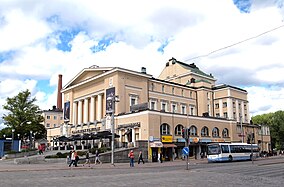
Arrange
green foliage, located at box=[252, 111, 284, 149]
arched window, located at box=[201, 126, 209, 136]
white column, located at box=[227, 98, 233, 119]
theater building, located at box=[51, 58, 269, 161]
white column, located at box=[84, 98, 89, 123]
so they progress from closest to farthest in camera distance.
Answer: theater building, located at box=[51, 58, 269, 161]
arched window, located at box=[201, 126, 209, 136]
white column, located at box=[84, 98, 89, 123]
white column, located at box=[227, 98, 233, 119]
green foliage, located at box=[252, 111, 284, 149]

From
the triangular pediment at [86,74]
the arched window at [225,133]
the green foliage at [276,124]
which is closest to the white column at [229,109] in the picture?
the arched window at [225,133]

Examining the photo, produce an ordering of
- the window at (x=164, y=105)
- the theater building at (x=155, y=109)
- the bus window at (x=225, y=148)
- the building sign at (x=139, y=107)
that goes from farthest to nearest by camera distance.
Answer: the window at (x=164, y=105), the building sign at (x=139, y=107), the theater building at (x=155, y=109), the bus window at (x=225, y=148)

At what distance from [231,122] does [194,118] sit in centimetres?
1273

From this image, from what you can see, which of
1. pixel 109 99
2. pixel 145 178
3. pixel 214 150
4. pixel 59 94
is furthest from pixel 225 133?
pixel 59 94

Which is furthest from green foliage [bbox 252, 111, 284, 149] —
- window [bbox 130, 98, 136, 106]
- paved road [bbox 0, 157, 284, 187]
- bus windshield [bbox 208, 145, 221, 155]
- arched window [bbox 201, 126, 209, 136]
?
paved road [bbox 0, 157, 284, 187]

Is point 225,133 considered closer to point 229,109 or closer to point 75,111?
point 229,109

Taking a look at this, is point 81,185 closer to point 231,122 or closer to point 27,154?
point 27,154

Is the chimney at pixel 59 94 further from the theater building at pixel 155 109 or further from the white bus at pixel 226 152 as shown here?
the white bus at pixel 226 152

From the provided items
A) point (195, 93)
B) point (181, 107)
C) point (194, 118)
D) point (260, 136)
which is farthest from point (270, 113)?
point (194, 118)

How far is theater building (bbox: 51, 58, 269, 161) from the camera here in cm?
5050

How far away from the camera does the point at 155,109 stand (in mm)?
62906

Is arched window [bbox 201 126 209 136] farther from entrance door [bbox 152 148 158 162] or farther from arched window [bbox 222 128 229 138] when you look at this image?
entrance door [bbox 152 148 158 162]

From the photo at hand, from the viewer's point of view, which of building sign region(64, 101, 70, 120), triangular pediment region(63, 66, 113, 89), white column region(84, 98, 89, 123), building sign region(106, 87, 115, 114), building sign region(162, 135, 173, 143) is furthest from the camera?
building sign region(64, 101, 70, 120)

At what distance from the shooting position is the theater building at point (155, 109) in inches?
1988
